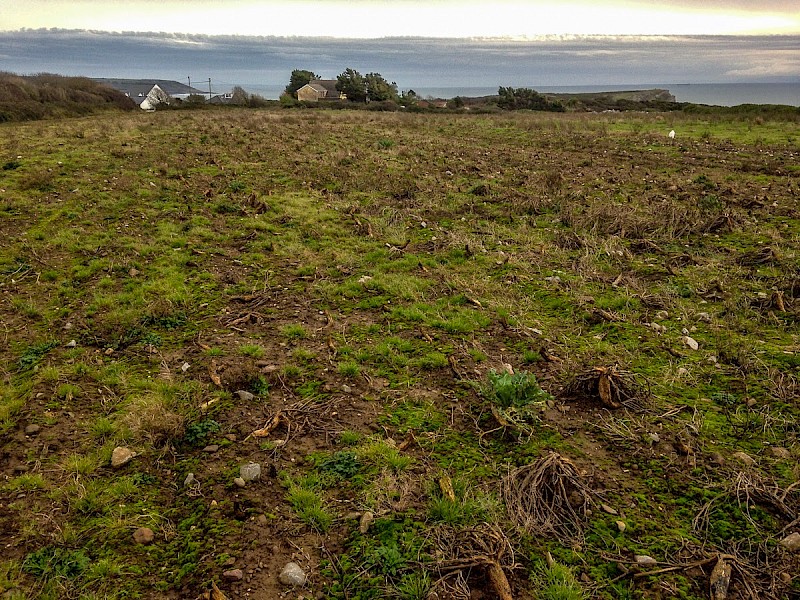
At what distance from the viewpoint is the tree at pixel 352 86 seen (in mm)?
69688

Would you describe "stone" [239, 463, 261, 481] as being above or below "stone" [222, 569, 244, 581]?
above

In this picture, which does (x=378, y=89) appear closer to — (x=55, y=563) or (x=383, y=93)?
(x=383, y=93)

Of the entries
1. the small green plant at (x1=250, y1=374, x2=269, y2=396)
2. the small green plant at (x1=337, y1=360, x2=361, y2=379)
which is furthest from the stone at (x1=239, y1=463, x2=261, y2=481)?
the small green plant at (x1=337, y1=360, x2=361, y2=379)

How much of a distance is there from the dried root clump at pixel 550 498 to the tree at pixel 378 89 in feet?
218

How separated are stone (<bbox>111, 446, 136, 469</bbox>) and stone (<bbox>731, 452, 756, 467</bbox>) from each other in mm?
5299

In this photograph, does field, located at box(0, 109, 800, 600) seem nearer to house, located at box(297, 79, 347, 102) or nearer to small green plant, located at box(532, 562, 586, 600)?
small green plant, located at box(532, 562, 586, 600)

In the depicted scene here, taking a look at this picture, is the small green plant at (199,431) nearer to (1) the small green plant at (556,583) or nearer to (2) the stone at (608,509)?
(1) the small green plant at (556,583)

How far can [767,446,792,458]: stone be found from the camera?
408 cm

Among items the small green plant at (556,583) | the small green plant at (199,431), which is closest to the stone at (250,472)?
the small green plant at (199,431)

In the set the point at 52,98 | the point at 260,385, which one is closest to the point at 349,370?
the point at 260,385

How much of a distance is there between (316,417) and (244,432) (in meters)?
0.70

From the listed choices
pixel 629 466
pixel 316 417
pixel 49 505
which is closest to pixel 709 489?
pixel 629 466

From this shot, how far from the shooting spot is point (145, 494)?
385cm

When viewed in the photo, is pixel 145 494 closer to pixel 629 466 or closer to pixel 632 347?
pixel 629 466
